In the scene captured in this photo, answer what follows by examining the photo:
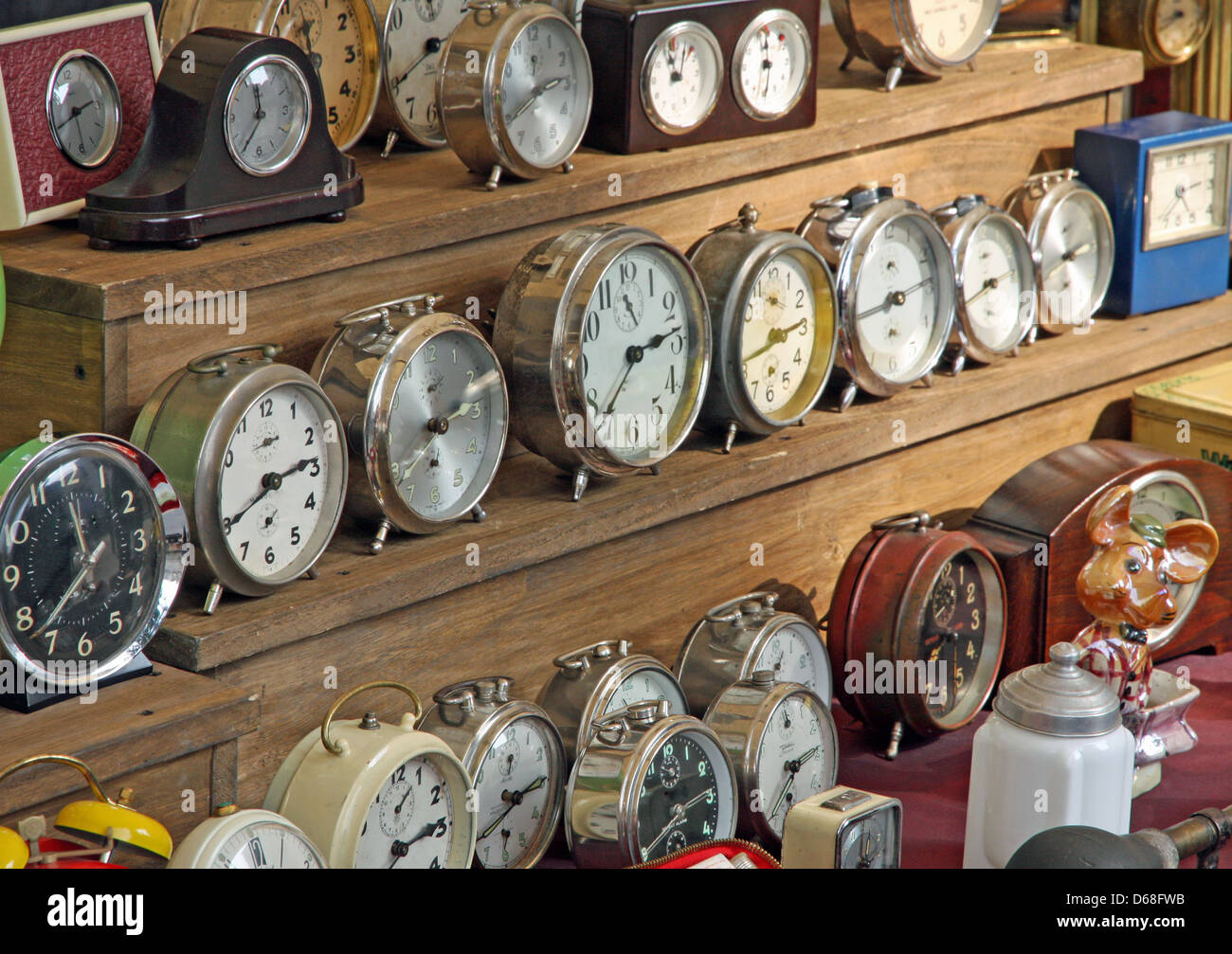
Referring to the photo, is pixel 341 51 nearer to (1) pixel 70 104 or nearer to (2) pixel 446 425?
(1) pixel 70 104

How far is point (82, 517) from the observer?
2492 millimetres

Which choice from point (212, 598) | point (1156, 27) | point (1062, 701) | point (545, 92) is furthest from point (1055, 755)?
point (1156, 27)

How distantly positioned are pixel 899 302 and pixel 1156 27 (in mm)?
1684

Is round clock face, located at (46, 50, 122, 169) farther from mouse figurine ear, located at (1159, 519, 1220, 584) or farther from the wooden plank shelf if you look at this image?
mouse figurine ear, located at (1159, 519, 1220, 584)

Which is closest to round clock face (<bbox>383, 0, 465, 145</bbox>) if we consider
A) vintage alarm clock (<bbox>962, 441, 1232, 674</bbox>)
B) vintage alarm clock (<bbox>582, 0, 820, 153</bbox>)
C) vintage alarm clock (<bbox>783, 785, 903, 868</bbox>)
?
vintage alarm clock (<bbox>582, 0, 820, 153</bbox>)

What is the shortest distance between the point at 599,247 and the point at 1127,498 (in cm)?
111

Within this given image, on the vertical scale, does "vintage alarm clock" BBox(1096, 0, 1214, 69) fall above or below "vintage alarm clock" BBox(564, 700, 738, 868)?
above

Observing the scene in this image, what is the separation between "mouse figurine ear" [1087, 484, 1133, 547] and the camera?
10.8 ft

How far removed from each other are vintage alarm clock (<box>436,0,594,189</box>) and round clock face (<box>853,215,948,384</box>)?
2.35ft

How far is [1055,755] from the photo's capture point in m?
2.83

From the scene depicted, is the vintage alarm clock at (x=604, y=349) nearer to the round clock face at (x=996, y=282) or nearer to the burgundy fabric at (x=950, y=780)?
the burgundy fabric at (x=950, y=780)

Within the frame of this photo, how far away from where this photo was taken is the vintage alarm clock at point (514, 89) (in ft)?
10.3

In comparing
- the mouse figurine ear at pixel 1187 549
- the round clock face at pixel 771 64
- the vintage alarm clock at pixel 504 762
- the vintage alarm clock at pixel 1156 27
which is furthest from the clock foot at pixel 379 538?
the vintage alarm clock at pixel 1156 27

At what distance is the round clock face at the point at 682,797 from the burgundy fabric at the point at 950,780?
36cm
